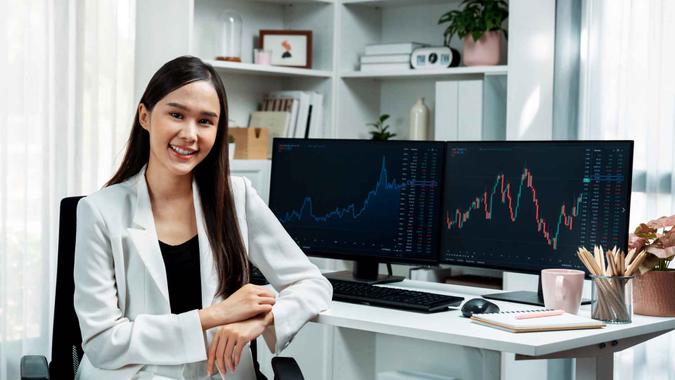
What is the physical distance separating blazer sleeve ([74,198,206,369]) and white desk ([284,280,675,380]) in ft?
1.16

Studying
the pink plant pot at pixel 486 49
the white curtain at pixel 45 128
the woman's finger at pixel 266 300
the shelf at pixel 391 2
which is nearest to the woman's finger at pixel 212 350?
the woman's finger at pixel 266 300

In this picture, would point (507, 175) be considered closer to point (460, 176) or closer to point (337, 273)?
point (460, 176)

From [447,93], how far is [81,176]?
1.43 m

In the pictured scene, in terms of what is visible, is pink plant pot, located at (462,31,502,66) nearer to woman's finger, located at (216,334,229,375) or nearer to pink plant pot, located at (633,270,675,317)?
pink plant pot, located at (633,270,675,317)

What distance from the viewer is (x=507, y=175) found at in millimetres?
2598

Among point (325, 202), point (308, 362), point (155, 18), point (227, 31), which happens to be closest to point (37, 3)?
point (155, 18)

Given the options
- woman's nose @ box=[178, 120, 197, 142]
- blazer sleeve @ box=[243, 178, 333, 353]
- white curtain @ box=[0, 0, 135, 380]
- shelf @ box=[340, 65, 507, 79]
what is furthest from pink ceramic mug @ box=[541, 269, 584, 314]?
white curtain @ box=[0, 0, 135, 380]

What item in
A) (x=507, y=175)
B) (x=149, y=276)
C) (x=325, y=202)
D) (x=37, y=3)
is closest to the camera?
(x=149, y=276)

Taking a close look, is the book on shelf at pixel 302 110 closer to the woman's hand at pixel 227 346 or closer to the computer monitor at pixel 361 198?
the computer monitor at pixel 361 198

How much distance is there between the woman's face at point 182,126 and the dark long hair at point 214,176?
0.03 metres

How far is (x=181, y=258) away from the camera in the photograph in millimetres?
2199

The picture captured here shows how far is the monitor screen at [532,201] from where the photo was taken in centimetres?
244

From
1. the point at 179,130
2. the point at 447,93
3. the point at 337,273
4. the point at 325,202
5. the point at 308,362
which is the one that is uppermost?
the point at 447,93

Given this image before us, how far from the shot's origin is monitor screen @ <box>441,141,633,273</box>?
2439mm
